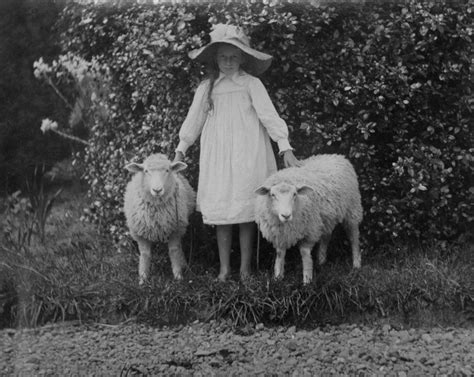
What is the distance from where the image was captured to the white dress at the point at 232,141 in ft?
17.8

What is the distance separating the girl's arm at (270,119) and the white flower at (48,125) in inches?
78.8

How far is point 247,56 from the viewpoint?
555 centimetres

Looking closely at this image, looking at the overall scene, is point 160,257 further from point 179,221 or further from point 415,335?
point 415,335

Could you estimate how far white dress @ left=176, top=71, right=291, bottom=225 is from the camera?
544cm

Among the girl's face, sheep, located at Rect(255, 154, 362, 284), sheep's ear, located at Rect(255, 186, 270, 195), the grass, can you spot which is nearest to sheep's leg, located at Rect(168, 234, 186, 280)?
the grass

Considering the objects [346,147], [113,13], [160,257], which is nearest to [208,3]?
[113,13]

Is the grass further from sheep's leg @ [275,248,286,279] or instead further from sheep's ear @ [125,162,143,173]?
sheep's ear @ [125,162,143,173]

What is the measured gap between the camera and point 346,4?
5.94m

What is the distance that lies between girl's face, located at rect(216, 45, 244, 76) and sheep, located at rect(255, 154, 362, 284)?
3.05ft

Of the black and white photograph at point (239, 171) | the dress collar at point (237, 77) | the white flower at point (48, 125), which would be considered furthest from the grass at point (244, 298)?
the dress collar at point (237, 77)

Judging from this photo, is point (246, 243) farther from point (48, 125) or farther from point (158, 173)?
point (48, 125)

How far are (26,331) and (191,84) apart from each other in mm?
2516

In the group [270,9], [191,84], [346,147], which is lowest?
[346,147]

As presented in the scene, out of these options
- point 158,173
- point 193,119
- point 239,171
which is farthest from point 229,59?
point 158,173
